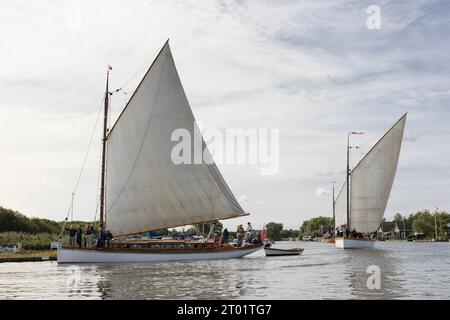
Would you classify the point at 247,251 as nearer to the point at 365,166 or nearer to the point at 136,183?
the point at 136,183

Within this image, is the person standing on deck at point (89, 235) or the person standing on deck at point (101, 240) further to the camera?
the person standing on deck at point (89, 235)

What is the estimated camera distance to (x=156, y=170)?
171 feet

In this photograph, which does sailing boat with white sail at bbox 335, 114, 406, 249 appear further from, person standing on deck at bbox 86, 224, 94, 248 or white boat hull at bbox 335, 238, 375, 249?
person standing on deck at bbox 86, 224, 94, 248

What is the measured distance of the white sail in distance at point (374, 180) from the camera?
90.8 metres

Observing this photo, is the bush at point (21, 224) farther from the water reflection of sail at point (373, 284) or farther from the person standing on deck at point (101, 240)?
the water reflection of sail at point (373, 284)

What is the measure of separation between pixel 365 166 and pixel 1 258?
62119 mm

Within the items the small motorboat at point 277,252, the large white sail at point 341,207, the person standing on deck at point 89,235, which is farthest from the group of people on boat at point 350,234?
the person standing on deck at point 89,235

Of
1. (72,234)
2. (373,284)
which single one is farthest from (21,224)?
(373,284)

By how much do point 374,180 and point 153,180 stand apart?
2019 inches

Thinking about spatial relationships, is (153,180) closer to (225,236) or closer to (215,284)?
(225,236)

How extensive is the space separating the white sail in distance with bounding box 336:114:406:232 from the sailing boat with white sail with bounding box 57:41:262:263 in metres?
44.1

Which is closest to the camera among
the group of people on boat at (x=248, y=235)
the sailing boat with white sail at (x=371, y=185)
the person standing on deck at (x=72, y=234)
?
the person standing on deck at (x=72, y=234)

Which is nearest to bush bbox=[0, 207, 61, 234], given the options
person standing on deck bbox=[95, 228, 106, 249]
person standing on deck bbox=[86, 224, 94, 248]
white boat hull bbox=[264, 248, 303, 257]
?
person standing on deck bbox=[86, 224, 94, 248]

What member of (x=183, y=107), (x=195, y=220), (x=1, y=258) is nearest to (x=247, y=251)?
(x=195, y=220)
